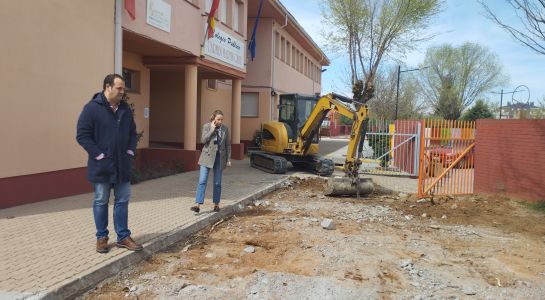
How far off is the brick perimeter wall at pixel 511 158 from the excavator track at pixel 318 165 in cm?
445

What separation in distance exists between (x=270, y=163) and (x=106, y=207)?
32.1 feet

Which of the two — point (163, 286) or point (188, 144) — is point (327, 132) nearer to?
point (188, 144)

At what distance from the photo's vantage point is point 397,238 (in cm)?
730

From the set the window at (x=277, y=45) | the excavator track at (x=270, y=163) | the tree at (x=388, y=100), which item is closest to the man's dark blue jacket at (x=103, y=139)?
the excavator track at (x=270, y=163)

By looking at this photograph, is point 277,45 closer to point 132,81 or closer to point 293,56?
point 293,56

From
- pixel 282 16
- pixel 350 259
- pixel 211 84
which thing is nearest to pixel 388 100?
pixel 282 16

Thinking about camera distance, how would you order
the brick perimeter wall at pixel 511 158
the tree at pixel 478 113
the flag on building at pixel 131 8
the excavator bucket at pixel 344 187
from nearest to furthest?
the flag on building at pixel 131 8 → the brick perimeter wall at pixel 511 158 → the excavator bucket at pixel 344 187 → the tree at pixel 478 113

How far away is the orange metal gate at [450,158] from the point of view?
11812 millimetres

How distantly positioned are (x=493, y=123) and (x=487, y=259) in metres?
6.33

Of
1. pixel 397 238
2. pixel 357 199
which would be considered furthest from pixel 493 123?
pixel 397 238

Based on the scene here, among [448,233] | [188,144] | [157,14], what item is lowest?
[448,233]

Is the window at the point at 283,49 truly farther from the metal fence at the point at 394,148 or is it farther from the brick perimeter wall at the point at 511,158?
the brick perimeter wall at the point at 511,158

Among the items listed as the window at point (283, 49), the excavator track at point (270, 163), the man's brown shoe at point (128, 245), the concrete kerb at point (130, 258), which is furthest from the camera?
the window at point (283, 49)

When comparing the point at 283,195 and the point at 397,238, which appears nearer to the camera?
the point at 397,238
